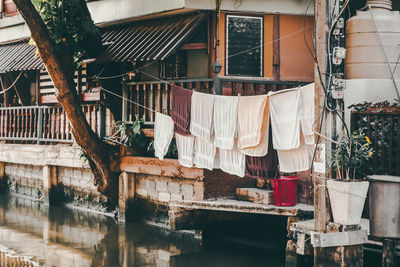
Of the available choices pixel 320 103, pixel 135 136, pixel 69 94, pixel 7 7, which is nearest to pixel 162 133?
pixel 135 136

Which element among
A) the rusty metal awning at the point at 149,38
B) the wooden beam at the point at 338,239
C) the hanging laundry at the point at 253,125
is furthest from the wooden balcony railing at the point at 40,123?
the wooden beam at the point at 338,239

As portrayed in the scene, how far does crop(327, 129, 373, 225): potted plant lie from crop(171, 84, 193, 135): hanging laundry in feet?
14.8

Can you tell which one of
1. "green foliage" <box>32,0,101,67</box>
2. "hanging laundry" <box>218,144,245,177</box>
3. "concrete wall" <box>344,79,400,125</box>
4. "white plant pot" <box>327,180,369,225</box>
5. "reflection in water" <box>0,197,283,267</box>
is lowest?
"reflection in water" <box>0,197,283,267</box>

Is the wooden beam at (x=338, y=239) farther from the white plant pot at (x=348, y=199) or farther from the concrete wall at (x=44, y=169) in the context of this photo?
the concrete wall at (x=44, y=169)

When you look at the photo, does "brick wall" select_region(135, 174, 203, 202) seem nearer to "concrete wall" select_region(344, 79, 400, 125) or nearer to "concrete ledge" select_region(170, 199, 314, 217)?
"concrete ledge" select_region(170, 199, 314, 217)

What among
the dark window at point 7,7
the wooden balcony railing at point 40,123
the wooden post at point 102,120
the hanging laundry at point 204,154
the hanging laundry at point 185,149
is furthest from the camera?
the dark window at point 7,7

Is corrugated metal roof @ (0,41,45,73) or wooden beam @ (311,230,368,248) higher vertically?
corrugated metal roof @ (0,41,45,73)

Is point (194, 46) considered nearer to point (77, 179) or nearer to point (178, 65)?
point (178, 65)

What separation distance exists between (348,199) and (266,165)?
3.48 meters

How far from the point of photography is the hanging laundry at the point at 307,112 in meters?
10.3

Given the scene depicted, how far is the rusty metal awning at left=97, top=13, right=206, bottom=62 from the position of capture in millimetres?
13102

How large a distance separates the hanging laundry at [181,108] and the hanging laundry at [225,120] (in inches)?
32.6

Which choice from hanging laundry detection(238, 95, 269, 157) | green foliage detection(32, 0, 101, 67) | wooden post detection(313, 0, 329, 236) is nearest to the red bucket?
hanging laundry detection(238, 95, 269, 157)

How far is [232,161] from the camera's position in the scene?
1202 cm
